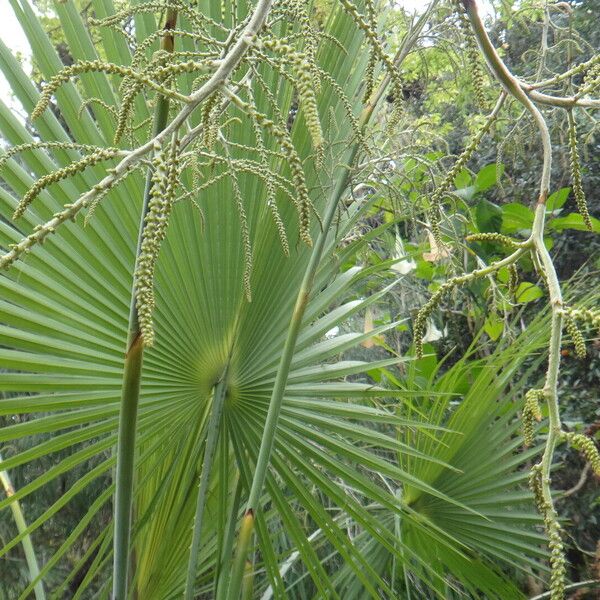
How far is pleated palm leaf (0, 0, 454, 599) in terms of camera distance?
→ 1.47 meters

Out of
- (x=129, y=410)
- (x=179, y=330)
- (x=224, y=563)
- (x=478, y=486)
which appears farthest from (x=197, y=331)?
(x=478, y=486)

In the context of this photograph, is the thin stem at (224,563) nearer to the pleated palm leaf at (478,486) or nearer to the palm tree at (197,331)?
the palm tree at (197,331)

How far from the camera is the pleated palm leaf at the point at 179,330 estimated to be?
1.47 metres

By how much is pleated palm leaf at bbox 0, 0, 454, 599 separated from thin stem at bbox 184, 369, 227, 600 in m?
0.02

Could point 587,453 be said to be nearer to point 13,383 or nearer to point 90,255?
point 13,383

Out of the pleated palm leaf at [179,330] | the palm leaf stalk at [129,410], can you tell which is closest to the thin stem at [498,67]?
the palm leaf stalk at [129,410]

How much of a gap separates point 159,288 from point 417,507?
44.4 inches

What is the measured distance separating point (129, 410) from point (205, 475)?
0.52m

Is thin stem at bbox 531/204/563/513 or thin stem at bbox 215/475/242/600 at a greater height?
thin stem at bbox 531/204/563/513

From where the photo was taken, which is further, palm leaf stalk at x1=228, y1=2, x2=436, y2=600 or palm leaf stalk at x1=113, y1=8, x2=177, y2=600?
palm leaf stalk at x1=228, y1=2, x2=436, y2=600

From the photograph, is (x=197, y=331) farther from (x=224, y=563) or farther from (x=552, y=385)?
(x=552, y=385)

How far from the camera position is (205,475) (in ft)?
5.10

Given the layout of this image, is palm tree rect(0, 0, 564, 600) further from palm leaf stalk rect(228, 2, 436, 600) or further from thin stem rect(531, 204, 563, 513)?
thin stem rect(531, 204, 563, 513)

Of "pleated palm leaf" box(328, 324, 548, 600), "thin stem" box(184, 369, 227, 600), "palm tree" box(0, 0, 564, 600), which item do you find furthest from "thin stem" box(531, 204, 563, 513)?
"pleated palm leaf" box(328, 324, 548, 600)
